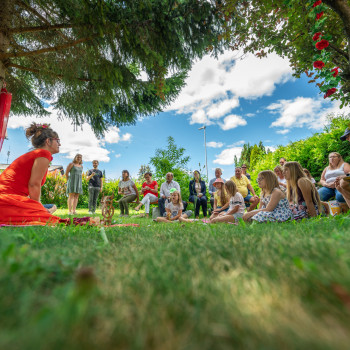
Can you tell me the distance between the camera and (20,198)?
2928mm

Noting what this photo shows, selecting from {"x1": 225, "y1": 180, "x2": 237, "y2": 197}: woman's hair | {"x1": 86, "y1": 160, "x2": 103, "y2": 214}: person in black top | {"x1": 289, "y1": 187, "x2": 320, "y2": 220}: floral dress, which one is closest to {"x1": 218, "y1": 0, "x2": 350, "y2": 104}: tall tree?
{"x1": 289, "y1": 187, "x2": 320, "y2": 220}: floral dress

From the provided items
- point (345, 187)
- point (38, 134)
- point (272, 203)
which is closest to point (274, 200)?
point (272, 203)

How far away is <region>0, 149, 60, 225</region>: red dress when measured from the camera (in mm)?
2807

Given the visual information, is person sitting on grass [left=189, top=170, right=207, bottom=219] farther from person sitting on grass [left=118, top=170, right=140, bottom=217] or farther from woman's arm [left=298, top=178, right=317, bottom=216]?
woman's arm [left=298, top=178, right=317, bottom=216]

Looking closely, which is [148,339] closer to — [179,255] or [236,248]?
[179,255]

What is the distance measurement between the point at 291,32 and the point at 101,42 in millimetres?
4126

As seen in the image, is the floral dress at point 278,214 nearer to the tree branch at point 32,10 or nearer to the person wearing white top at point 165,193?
the person wearing white top at point 165,193

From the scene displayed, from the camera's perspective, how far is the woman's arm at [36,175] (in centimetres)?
302

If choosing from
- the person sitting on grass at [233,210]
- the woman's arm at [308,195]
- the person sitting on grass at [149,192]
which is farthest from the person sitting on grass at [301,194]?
the person sitting on grass at [149,192]

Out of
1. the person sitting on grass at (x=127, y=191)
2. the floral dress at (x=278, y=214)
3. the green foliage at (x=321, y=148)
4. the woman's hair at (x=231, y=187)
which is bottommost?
the floral dress at (x=278, y=214)

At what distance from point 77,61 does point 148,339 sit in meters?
5.47

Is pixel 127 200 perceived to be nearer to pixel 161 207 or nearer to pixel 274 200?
pixel 161 207

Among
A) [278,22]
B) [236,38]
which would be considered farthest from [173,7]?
[278,22]

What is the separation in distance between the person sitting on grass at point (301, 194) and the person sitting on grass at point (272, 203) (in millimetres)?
200
